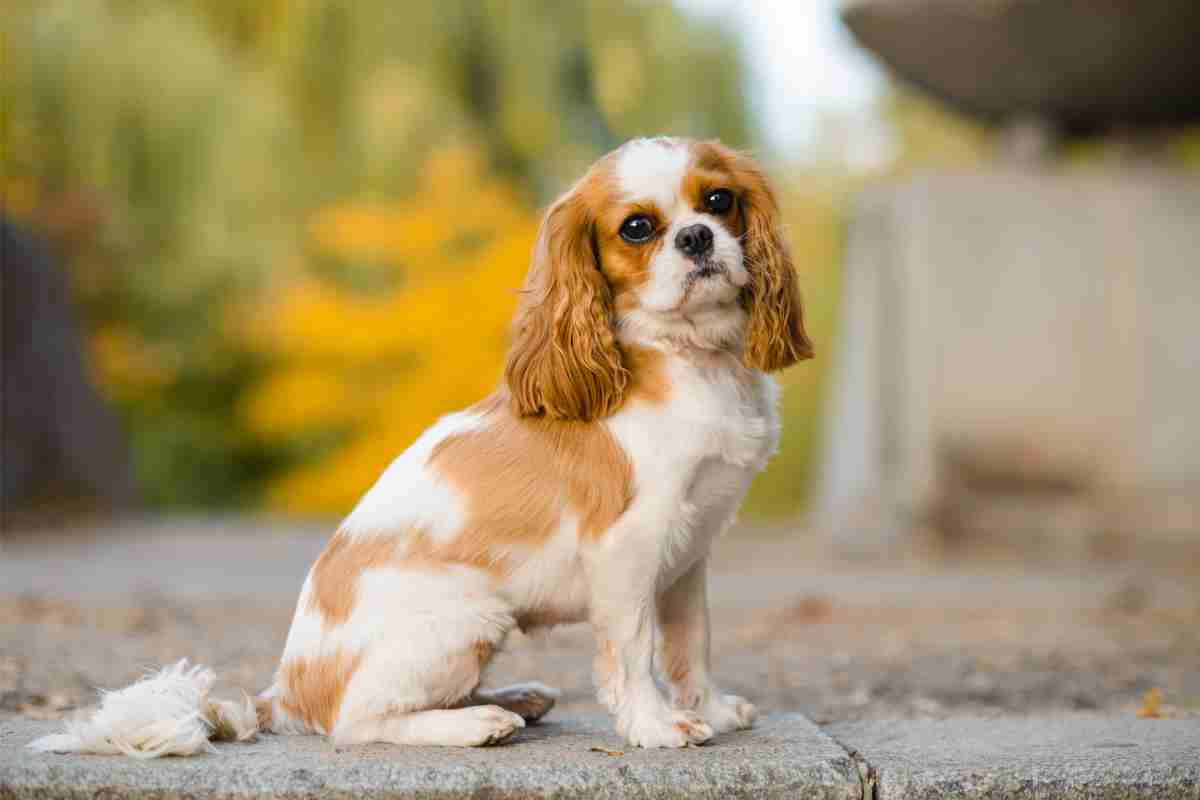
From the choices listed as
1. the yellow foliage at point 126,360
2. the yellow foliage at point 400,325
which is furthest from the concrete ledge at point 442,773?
the yellow foliage at point 126,360

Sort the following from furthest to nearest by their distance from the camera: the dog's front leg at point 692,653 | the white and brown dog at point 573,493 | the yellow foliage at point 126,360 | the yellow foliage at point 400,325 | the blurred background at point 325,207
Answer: the yellow foliage at point 126,360 → the yellow foliage at point 400,325 → the blurred background at point 325,207 → the dog's front leg at point 692,653 → the white and brown dog at point 573,493

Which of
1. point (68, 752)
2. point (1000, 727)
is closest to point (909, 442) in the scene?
point (1000, 727)

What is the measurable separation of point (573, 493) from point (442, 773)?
25.4 inches

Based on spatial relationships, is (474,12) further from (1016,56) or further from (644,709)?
(644,709)

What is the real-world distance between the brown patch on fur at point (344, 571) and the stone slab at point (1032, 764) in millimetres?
1149

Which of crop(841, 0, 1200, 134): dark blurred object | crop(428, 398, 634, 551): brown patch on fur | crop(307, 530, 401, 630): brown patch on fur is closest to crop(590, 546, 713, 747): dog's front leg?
crop(428, 398, 634, 551): brown patch on fur

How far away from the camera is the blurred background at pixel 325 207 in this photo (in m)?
10.2

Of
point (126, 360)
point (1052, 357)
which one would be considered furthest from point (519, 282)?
point (126, 360)

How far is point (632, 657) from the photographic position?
299cm

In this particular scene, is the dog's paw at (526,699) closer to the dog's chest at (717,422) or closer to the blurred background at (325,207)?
the dog's chest at (717,422)

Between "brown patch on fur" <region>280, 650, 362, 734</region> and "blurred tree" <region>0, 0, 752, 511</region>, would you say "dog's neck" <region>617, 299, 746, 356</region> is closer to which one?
"brown patch on fur" <region>280, 650, 362, 734</region>

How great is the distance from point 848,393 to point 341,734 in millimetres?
7663

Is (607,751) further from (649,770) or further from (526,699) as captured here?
(526,699)

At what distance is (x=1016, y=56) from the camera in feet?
29.1
